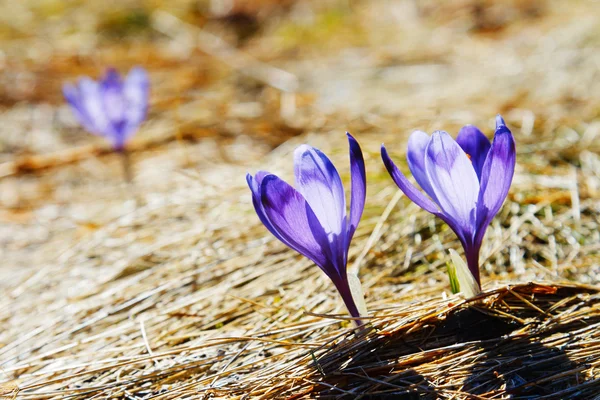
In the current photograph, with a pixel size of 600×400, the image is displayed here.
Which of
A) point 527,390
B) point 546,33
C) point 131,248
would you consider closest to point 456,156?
point 527,390

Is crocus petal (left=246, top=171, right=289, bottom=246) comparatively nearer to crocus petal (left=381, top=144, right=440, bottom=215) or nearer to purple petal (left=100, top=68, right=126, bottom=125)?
crocus petal (left=381, top=144, right=440, bottom=215)

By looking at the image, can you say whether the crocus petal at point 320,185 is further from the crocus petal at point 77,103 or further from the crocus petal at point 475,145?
the crocus petal at point 77,103

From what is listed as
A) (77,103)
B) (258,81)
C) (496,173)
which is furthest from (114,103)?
(496,173)

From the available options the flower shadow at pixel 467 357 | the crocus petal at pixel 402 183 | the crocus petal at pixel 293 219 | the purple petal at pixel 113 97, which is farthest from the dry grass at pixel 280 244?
the purple petal at pixel 113 97

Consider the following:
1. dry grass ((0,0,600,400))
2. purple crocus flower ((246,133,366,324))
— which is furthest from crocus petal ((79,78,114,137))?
purple crocus flower ((246,133,366,324))

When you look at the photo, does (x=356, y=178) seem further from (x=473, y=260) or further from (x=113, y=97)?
(x=113, y=97)
